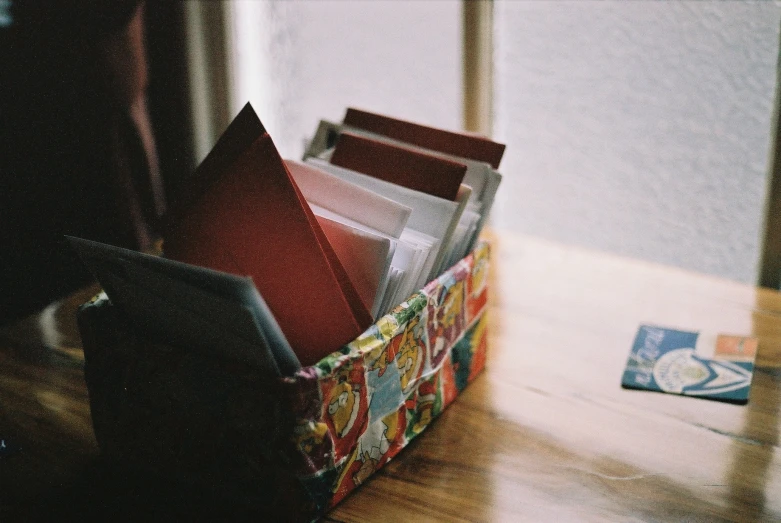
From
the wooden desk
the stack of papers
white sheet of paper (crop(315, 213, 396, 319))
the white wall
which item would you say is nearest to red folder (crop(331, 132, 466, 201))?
the stack of papers

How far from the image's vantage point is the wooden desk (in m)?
0.70

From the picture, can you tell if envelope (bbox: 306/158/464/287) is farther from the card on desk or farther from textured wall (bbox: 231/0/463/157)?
textured wall (bbox: 231/0/463/157)

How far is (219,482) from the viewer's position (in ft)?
2.19

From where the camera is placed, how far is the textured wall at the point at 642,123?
1.17 m

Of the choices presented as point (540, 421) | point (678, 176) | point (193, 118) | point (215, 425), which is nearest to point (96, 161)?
point (193, 118)

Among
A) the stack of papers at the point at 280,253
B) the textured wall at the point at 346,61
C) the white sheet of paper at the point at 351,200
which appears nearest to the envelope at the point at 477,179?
the stack of papers at the point at 280,253

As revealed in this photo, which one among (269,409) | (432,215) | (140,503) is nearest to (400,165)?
(432,215)

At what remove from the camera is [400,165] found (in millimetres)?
792

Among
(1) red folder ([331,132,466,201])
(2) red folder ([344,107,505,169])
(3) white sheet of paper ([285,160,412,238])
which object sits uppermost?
(2) red folder ([344,107,505,169])

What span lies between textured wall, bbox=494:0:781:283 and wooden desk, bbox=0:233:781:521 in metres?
0.20

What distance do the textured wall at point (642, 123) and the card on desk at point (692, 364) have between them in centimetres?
33

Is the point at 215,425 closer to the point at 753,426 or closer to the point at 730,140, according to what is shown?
the point at 753,426

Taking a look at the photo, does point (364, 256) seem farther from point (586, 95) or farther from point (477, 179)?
point (586, 95)

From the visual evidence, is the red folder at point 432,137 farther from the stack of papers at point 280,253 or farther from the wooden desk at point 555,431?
the wooden desk at point 555,431
